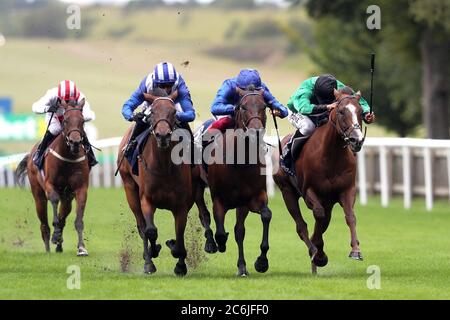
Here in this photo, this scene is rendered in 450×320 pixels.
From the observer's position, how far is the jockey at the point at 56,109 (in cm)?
1395

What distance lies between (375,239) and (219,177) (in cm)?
554

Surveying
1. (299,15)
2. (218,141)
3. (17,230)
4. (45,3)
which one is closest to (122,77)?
(299,15)

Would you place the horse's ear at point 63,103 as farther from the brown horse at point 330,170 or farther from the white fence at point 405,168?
the white fence at point 405,168

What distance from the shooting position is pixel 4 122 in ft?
150

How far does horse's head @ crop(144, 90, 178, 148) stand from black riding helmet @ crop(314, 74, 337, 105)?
1656 mm

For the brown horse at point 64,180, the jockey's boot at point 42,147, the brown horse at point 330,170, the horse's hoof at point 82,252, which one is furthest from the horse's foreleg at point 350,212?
the jockey's boot at point 42,147

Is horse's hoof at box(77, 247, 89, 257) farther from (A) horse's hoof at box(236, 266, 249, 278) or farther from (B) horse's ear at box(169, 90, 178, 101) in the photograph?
(B) horse's ear at box(169, 90, 178, 101)

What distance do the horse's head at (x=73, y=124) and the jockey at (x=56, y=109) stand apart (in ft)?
0.63

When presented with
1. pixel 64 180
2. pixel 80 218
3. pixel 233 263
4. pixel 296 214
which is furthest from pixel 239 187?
pixel 64 180

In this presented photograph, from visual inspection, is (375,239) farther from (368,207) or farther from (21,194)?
(21,194)

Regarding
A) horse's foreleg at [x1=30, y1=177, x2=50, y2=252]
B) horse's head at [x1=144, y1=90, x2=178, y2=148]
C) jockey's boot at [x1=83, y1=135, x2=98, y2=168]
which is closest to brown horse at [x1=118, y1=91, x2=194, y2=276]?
horse's head at [x1=144, y1=90, x2=178, y2=148]

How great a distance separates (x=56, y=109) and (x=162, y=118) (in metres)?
3.61

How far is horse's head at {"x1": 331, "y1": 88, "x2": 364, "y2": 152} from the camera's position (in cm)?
1097

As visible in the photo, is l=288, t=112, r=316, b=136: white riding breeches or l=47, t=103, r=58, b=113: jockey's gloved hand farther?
l=47, t=103, r=58, b=113: jockey's gloved hand
